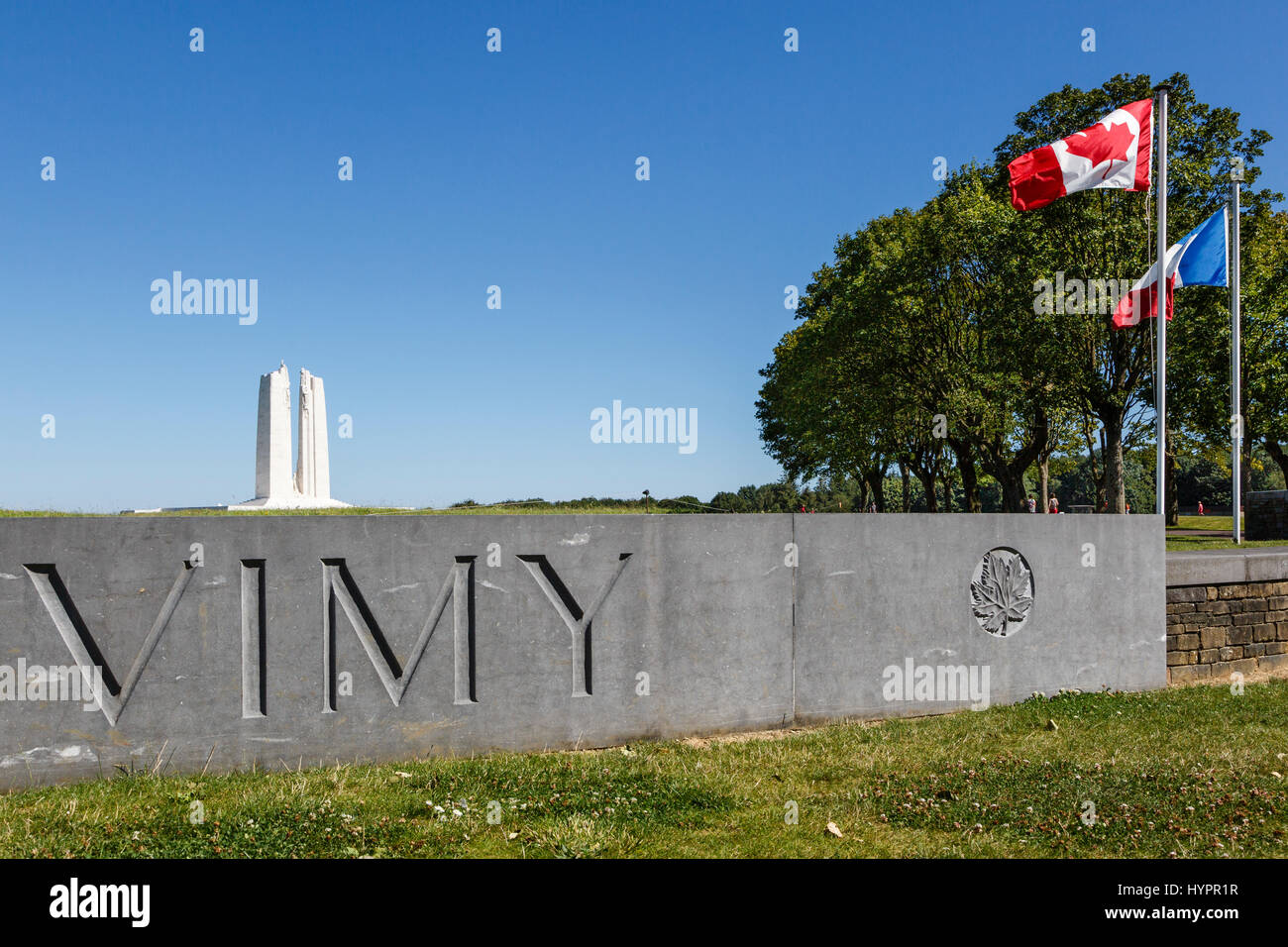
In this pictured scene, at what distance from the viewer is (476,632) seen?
614 centimetres

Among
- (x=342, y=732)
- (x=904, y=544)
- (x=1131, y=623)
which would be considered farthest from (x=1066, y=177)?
(x=342, y=732)

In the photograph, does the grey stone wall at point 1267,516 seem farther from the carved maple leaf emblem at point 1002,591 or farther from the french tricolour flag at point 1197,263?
the carved maple leaf emblem at point 1002,591

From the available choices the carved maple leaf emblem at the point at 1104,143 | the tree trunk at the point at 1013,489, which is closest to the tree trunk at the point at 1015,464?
the tree trunk at the point at 1013,489

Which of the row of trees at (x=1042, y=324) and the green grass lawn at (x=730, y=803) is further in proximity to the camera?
the row of trees at (x=1042, y=324)

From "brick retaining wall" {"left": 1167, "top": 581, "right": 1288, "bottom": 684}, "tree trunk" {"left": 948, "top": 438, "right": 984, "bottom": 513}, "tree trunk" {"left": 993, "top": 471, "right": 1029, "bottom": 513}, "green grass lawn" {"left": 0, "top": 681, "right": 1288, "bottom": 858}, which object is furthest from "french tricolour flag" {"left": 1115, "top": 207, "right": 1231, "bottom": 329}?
"tree trunk" {"left": 948, "top": 438, "right": 984, "bottom": 513}

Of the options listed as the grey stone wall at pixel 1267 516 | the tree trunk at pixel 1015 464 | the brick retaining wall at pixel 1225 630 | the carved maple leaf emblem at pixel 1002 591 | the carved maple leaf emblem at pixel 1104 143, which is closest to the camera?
the carved maple leaf emblem at pixel 1002 591

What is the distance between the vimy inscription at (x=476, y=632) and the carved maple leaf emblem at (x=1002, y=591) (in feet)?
0.20

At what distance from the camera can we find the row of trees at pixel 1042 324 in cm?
1942

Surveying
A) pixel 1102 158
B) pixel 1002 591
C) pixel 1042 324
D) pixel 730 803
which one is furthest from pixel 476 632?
pixel 1042 324

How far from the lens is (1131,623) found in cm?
871

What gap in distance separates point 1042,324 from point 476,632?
60.8ft

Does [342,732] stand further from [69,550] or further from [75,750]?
[69,550]

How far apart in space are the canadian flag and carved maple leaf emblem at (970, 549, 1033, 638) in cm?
769

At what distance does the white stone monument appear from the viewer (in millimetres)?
24938
